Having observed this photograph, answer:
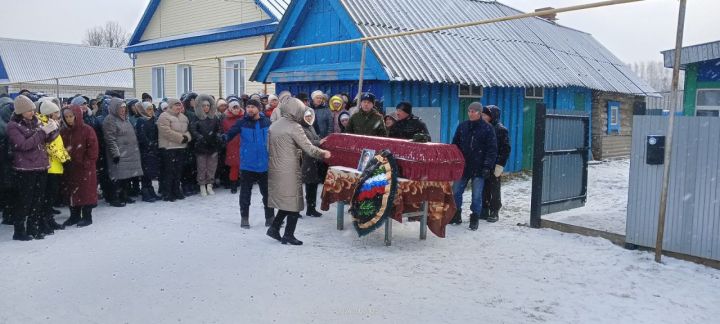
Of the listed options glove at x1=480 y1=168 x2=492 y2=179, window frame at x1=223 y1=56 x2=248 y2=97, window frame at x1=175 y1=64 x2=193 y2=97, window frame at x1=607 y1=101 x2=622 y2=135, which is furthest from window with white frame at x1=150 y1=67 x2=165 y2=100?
glove at x1=480 y1=168 x2=492 y2=179

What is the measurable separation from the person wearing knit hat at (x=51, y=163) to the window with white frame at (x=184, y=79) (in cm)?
1271

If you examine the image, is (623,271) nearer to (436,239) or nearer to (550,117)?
(436,239)

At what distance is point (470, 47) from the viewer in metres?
12.8

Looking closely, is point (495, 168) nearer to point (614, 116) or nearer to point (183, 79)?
point (614, 116)

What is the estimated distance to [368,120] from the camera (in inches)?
316

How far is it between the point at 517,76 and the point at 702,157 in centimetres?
706

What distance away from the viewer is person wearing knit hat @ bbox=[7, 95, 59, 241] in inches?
254

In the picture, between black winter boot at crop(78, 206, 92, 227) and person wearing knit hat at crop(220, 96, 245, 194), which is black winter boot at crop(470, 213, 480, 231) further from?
black winter boot at crop(78, 206, 92, 227)

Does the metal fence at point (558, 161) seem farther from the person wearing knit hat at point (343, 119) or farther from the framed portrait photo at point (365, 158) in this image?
the person wearing knit hat at point (343, 119)

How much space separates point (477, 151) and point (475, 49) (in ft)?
19.0

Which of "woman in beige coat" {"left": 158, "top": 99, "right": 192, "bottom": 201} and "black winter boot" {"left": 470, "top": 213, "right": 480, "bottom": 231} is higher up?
"woman in beige coat" {"left": 158, "top": 99, "right": 192, "bottom": 201}

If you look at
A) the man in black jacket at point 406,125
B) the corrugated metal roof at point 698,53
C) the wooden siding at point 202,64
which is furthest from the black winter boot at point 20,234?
the corrugated metal roof at point 698,53

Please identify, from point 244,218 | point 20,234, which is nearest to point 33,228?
point 20,234

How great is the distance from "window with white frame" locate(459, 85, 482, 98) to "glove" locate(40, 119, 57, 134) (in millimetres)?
7836
